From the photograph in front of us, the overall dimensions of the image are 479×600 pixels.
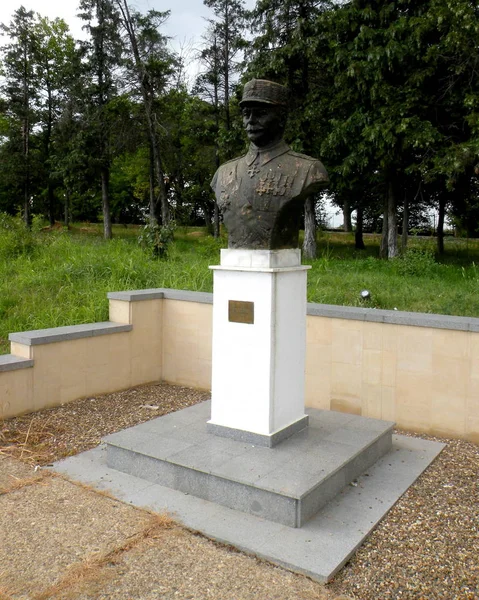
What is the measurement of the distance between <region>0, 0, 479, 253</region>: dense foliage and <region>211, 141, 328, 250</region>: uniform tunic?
20.7 ft

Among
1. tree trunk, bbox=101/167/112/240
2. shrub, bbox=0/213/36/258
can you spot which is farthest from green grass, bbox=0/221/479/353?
tree trunk, bbox=101/167/112/240

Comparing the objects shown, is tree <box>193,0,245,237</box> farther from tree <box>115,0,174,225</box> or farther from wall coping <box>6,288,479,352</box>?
wall coping <box>6,288,479,352</box>

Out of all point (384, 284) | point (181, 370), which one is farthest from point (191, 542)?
point (384, 284)

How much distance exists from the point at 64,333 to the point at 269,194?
284 centimetres

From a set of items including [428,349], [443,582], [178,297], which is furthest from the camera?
[178,297]

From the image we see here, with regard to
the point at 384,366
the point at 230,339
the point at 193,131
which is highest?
the point at 193,131

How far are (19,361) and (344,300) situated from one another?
383cm

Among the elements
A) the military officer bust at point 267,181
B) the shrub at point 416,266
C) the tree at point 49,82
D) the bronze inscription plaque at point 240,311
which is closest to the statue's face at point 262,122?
the military officer bust at point 267,181

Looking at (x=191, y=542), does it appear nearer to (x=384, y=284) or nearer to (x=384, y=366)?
(x=384, y=366)

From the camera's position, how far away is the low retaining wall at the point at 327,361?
16.0ft

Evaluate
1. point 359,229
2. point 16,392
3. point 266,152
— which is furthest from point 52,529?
point 359,229

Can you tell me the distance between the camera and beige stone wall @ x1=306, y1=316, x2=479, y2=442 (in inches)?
190

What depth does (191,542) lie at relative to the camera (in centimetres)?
316

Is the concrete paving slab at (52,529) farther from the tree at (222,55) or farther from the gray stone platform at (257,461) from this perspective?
the tree at (222,55)
